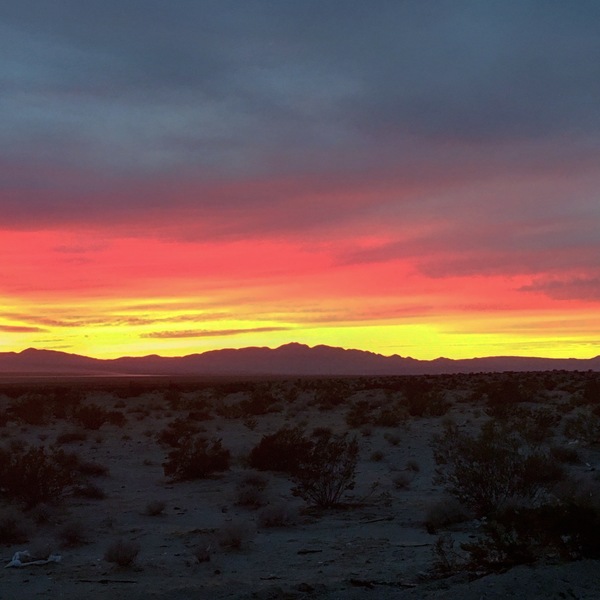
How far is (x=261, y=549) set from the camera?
11945 millimetres

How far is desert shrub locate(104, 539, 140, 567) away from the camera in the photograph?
11.0 metres

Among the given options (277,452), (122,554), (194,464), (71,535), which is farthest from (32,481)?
(277,452)

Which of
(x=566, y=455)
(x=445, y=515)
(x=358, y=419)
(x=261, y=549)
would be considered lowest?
(x=261, y=549)

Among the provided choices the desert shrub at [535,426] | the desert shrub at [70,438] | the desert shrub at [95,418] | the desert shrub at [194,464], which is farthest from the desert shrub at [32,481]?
the desert shrub at [95,418]

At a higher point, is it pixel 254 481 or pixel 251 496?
pixel 254 481

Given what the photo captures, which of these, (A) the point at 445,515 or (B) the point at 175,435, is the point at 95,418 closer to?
(B) the point at 175,435

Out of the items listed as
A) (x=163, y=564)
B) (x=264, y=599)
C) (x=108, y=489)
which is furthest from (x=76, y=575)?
Result: (x=108, y=489)

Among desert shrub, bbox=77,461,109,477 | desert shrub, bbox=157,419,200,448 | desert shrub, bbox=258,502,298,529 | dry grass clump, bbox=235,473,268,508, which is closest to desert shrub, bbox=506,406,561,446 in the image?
dry grass clump, bbox=235,473,268,508

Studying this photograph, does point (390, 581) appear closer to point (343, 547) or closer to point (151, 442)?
point (343, 547)

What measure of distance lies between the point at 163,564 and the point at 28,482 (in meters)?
6.17

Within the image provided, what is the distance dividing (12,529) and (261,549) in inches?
181

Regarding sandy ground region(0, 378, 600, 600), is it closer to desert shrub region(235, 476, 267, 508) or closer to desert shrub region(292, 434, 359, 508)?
desert shrub region(235, 476, 267, 508)

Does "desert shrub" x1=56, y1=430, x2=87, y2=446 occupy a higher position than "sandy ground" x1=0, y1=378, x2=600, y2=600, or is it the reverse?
"desert shrub" x1=56, y1=430, x2=87, y2=446

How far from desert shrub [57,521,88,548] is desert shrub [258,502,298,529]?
3.25 m
